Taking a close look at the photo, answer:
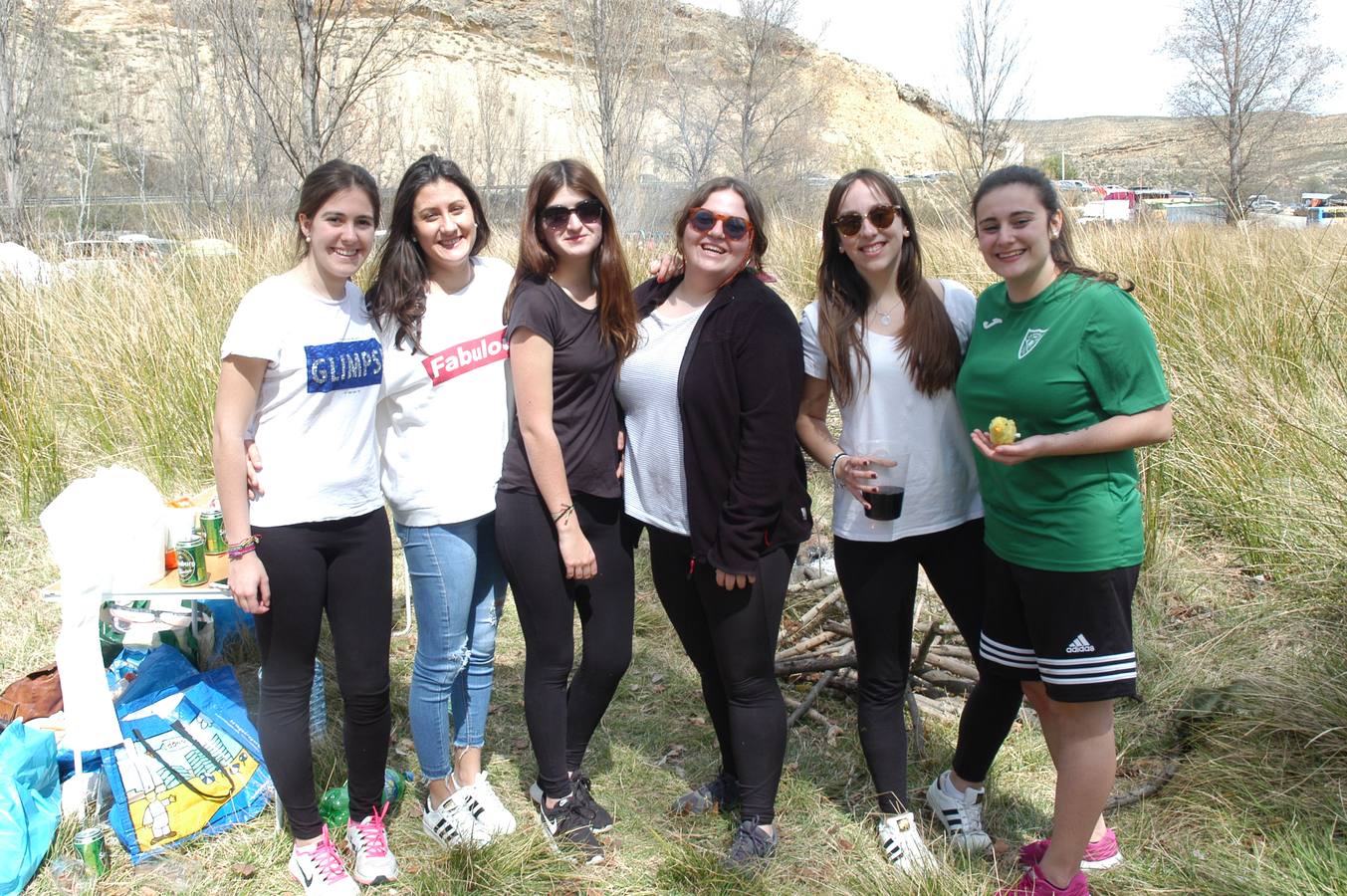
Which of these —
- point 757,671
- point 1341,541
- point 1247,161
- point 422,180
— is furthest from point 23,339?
point 1247,161

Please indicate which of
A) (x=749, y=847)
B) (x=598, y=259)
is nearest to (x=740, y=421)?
(x=598, y=259)

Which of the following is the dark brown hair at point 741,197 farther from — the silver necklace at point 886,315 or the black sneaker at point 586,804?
the black sneaker at point 586,804

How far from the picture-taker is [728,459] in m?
2.37

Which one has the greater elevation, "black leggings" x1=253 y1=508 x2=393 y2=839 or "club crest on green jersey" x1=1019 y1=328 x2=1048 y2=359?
"club crest on green jersey" x1=1019 y1=328 x2=1048 y2=359

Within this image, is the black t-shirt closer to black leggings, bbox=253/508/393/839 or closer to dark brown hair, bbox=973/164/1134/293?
black leggings, bbox=253/508/393/839

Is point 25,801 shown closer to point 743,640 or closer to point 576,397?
point 576,397

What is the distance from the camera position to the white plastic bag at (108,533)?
8.93 ft

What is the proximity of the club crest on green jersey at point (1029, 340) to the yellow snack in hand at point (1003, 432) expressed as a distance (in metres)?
0.17

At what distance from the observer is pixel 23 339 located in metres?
5.98

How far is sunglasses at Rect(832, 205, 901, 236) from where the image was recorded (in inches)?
94.6

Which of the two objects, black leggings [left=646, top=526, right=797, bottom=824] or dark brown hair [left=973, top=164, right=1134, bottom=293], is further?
black leggings [left=646, top=526, right=797, bottom=824]

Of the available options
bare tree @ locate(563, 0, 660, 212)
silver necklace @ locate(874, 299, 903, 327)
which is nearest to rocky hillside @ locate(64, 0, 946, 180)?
bare tree @ locate(563, 0, 660, 212)

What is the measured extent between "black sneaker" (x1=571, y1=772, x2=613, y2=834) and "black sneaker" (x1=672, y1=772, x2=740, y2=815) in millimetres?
222

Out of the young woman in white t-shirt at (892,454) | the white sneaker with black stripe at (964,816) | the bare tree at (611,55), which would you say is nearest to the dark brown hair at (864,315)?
the young woman in white t-shirt at (892,454)
